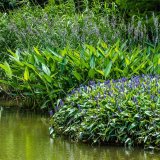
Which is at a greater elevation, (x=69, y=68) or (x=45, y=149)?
(x=69, y=68)

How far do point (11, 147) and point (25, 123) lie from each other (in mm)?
1549

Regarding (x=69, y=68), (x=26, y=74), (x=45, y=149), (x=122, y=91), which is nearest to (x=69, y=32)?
(x=69, y=68)

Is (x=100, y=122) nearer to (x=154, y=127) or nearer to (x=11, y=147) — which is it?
(x=154, y=127)

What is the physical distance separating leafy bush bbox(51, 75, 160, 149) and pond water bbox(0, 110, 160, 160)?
148mm

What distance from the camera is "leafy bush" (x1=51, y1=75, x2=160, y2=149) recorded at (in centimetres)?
672

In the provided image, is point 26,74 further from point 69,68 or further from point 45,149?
point 45,149

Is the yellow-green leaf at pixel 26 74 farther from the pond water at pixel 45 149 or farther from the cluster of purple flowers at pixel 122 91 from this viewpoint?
the cluster of purple flowers at pixel 122 91

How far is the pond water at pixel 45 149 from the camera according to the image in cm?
643

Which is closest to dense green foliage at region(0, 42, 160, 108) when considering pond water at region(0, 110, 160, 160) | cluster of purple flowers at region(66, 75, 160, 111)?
cluster of purple flowers at region(66, 75, 160, 111)

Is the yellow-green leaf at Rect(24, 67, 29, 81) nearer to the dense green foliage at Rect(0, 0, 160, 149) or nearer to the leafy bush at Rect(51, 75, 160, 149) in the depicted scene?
the dense green foliage at Rect(0, 0, 160, 149)

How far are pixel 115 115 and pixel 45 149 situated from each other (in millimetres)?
939

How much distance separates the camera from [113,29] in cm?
1068

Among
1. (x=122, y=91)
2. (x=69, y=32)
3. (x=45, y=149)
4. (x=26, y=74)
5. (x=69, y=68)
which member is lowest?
(x=45, y=149)

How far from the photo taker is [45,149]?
679 centimetres
